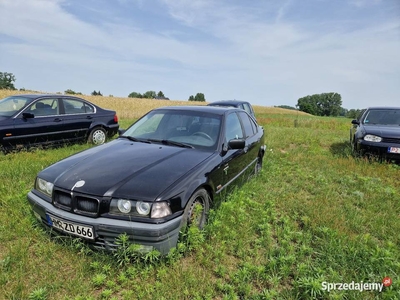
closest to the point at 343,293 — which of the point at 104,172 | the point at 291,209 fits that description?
the point at 291,209

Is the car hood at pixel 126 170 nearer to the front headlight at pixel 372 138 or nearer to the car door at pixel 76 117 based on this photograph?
the car door at pixel 76 117

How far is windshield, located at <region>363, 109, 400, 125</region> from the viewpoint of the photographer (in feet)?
21.8

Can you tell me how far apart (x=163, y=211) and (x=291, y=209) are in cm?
219

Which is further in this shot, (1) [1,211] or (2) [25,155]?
(2) [25,155]

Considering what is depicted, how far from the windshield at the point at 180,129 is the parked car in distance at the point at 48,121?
334 cm

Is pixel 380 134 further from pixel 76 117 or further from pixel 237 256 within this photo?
pixel 76 117

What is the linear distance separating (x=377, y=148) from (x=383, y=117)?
177 cm

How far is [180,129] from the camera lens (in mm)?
3459

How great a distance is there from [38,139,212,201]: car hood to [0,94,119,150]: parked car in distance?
348 cm

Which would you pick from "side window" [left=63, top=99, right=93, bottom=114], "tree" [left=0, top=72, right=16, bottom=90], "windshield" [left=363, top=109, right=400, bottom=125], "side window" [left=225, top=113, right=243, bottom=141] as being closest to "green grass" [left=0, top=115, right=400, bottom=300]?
"side window" [left=225, top=113, right=243, bottom=141]

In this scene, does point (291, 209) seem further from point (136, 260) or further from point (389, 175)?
point (389, 175)

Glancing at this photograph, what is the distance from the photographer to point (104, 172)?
239 cm

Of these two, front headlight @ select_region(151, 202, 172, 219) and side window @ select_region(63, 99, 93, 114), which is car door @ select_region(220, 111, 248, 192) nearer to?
front headlight @ select_region(151, 202, 172, 219)

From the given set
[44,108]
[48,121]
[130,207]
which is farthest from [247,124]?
[44,108]
